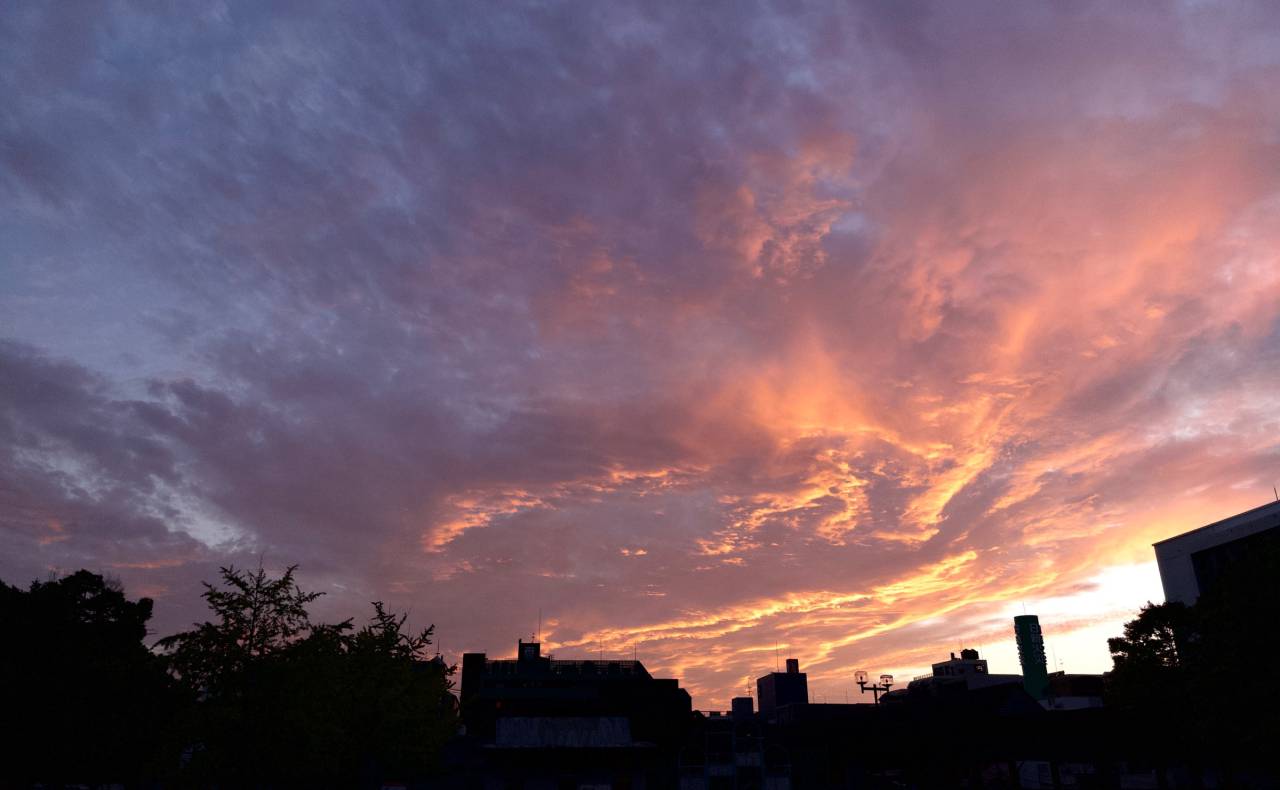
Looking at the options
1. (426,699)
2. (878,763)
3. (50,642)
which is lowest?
(878,763)

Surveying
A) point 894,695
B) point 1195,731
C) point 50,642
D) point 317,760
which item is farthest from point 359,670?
point 894,695

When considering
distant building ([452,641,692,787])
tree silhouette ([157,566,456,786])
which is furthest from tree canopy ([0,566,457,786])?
distant building ([452,641,692,787])

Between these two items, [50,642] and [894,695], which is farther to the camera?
[894,695]

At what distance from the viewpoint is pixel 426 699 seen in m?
56.2

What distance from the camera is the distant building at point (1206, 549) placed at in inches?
3342

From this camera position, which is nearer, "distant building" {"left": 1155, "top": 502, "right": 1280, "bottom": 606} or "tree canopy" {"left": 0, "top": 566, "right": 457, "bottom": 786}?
"tree canopy" {"left": 0, "top": 566, "right": 457, "bottom": 786}

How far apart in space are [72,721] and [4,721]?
13.1 ft

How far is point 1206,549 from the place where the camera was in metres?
92.0

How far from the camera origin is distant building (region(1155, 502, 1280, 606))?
84.9 metres

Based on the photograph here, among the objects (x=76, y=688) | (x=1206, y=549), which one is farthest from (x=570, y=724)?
(x=1206, y=549)

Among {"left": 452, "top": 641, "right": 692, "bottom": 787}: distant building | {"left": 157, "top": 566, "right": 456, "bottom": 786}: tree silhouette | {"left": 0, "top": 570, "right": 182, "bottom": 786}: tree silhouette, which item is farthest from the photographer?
{"left": 452, "top": 641, "right": 692, "bottom": 787}: distant building

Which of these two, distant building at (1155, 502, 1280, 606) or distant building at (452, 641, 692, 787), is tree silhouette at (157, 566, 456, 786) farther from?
distant building at (1155, 502, 1280, 606)

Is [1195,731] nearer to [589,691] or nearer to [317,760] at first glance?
[317,760]

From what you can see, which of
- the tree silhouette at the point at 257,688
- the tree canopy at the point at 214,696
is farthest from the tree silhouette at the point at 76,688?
the tree silhouette at the point at 257,688
